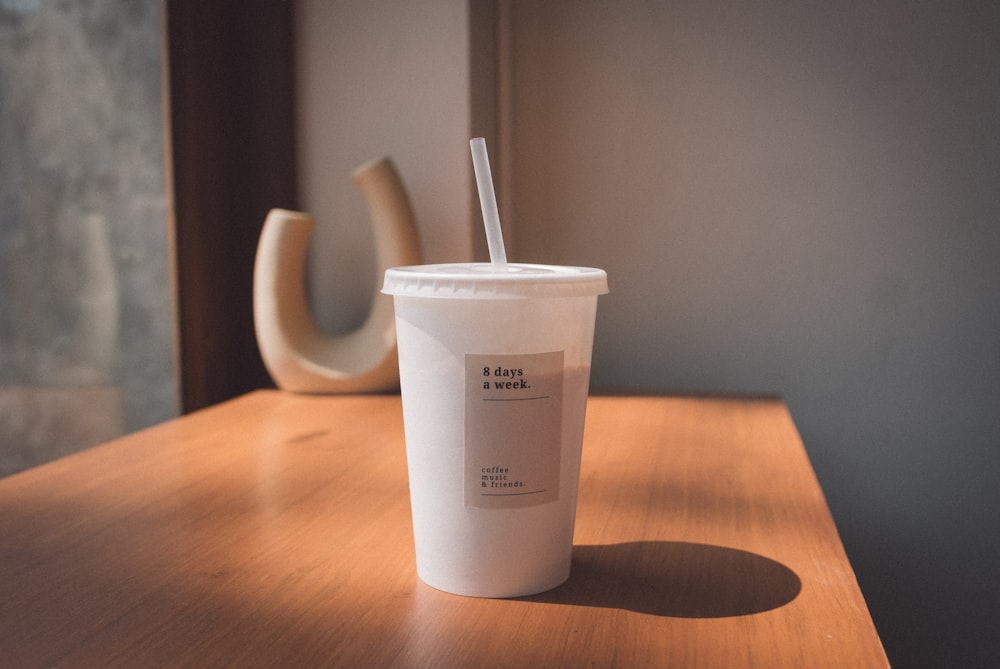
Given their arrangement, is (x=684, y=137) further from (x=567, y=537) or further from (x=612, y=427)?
(x=567, y=537)

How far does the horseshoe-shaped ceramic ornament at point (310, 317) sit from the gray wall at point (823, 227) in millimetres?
333

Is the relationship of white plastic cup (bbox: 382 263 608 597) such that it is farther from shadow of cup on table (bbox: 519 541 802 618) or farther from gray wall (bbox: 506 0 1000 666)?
gray wall (bbox: 506 0 1000 666)

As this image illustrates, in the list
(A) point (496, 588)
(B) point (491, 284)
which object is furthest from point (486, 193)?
(A) point (496, 588)

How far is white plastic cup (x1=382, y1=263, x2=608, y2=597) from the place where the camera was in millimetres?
487

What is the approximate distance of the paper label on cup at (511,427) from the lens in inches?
19.2

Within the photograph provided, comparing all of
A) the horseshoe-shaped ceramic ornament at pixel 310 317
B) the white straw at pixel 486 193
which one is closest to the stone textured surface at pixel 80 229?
the horseshoe-shaped ceramic ornament at pixel 310 317

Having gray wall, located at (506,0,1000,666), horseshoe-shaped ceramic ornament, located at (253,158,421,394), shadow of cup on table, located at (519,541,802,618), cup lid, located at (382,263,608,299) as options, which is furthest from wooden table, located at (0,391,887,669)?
gray wall, located at (506,0,1000,666)

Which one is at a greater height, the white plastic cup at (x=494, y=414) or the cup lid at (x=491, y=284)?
the cup lid at (x=491, y=284)

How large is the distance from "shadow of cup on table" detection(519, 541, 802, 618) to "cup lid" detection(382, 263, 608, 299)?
18 centimetres

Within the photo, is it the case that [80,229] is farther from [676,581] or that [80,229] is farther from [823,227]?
[823,227]

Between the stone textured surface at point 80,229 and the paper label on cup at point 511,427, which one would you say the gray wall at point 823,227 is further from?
the paper label on cup at point 511,427

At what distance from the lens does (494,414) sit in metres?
0.49

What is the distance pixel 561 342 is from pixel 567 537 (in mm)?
124

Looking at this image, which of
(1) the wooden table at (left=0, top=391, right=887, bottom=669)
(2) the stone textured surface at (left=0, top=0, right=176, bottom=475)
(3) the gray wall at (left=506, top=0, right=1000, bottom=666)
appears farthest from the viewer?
(3) the gray wall at (left=506, top=0, right=1000, bottom=666)
